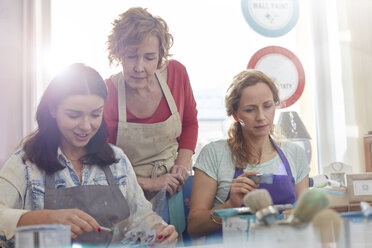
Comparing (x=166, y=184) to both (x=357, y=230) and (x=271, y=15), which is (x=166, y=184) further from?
(x=271, y=15)

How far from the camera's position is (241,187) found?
3.39ft

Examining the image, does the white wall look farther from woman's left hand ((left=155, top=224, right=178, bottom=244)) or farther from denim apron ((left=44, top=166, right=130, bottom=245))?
woman's left hand ((left=155, top=224, right=178, bottom=244))

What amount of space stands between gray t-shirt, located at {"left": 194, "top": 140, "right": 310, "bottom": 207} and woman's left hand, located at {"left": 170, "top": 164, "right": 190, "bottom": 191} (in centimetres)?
11

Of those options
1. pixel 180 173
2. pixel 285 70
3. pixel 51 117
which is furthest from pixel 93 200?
pixel 285 70

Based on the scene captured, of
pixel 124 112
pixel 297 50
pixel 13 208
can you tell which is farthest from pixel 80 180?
pixel 297 50

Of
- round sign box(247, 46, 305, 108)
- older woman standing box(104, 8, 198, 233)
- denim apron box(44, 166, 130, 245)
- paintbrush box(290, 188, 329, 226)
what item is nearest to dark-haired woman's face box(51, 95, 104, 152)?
denim apron box(44, 166, 130, 245)

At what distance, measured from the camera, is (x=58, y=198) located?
1122 mm

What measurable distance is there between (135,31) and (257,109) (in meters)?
0.44

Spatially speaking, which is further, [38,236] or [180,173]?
[180,173]

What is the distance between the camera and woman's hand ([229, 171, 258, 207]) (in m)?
1.01

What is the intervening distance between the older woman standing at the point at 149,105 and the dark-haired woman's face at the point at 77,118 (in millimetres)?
234

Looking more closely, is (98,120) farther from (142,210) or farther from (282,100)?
(282,100)

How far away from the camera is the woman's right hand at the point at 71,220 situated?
867 millimetres

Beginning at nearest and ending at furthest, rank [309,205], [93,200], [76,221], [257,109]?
[309,205] → [76,221] → [93,200] → [257,109]
